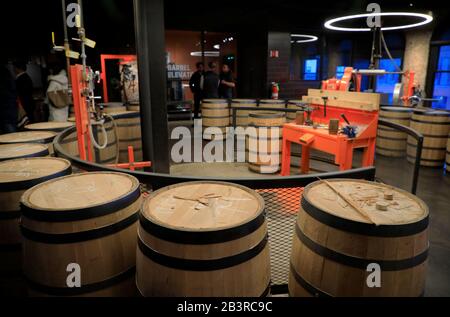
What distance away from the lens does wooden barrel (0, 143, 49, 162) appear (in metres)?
2.57

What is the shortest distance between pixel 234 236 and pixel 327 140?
3.36 m

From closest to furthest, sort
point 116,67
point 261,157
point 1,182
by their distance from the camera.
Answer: point 1,182
point 261,157
point 116,67

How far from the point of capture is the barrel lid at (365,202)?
1419 millimetres

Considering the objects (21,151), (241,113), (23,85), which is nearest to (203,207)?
(21,151)

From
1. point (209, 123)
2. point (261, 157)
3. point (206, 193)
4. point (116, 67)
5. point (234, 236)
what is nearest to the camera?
point (234, 236)

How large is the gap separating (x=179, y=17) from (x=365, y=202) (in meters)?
10.1

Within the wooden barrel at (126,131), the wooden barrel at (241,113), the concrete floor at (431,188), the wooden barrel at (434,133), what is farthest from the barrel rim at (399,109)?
the wooden barrel at (126,131)

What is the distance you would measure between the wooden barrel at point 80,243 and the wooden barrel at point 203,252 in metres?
0.18

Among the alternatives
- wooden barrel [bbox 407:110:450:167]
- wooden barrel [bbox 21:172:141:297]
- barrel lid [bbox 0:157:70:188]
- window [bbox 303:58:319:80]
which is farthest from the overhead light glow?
wooden barrel [bbox 21:172:141:297]

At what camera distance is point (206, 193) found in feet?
5.54

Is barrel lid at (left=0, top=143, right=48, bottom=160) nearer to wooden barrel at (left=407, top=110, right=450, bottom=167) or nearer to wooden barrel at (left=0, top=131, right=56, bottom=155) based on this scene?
wooden barrel at (left=0, top=131, right=56, bottom=155)

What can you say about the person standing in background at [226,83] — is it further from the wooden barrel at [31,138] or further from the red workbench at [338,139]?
the wooden barrel at [31,138]
